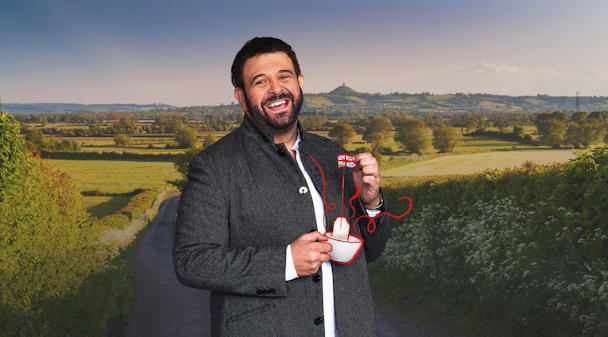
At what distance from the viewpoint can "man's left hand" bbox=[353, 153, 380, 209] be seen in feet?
6.01

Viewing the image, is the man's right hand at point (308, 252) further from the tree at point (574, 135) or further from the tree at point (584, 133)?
the tree at point (574, 135)

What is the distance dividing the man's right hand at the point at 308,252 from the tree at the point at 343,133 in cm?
2784

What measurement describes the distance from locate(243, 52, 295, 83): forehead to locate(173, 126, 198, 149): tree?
34428mm

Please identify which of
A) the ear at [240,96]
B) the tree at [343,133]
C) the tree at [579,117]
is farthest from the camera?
the tree at [343,133]

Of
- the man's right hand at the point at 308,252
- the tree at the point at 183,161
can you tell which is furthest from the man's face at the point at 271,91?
the tree at the point at 183,161

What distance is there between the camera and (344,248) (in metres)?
1.77

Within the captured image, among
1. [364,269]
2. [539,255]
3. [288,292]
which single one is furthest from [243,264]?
[539,255]

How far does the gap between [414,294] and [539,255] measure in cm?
354

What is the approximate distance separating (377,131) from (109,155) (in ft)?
69.6

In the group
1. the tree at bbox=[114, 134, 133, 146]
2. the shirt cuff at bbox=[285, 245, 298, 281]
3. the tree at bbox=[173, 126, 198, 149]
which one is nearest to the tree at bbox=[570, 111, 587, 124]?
the shirt cuff at bbox=[285, 245, 298, 281]

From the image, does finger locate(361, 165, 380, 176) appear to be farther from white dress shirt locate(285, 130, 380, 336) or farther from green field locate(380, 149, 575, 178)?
green field locate(380, 149, 575, 178)

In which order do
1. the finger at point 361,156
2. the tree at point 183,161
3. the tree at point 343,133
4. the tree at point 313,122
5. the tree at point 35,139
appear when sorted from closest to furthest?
the finger at point 361,156, the tree at point 35,139, the tree at point 313,122, the tree at point 343,133, the tree at point 183,161

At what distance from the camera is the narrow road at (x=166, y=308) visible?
29.2 feet

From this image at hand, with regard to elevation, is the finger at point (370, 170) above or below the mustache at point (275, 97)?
below
